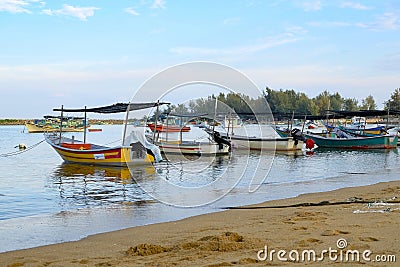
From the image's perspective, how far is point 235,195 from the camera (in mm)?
15117

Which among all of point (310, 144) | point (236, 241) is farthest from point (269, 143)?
point (236, 241)

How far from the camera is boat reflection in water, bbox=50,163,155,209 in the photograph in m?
14.3

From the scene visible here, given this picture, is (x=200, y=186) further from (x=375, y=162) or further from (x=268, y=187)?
(x=375, y=162)

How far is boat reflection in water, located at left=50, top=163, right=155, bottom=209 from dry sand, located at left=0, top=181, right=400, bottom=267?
4.84 m

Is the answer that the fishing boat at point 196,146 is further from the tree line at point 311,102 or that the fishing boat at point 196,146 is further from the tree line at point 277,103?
the tree line at point 311,102

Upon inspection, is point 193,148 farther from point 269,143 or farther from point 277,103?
point 277,103

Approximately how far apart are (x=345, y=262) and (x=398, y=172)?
19.1 meters

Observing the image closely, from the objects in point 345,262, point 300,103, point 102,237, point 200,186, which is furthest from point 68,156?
point 300,103

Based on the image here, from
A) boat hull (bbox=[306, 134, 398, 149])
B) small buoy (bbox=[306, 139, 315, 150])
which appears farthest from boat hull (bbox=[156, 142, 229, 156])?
boat hull (bbox=[306, 134, 398, 149])

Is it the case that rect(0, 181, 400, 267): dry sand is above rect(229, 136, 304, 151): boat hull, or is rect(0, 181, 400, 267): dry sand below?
below

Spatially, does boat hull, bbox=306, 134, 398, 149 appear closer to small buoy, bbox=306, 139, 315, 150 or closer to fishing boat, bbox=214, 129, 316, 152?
small buoy, bbox=306, 139, 315, 150

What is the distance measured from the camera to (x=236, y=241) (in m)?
6.98

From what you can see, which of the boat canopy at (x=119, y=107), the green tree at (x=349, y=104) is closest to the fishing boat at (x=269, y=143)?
the boat canopy at (x=119, y=107)

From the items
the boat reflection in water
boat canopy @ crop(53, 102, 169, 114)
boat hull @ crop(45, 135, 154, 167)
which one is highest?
boat canopy @ crop(53, 102, 169, 114)
